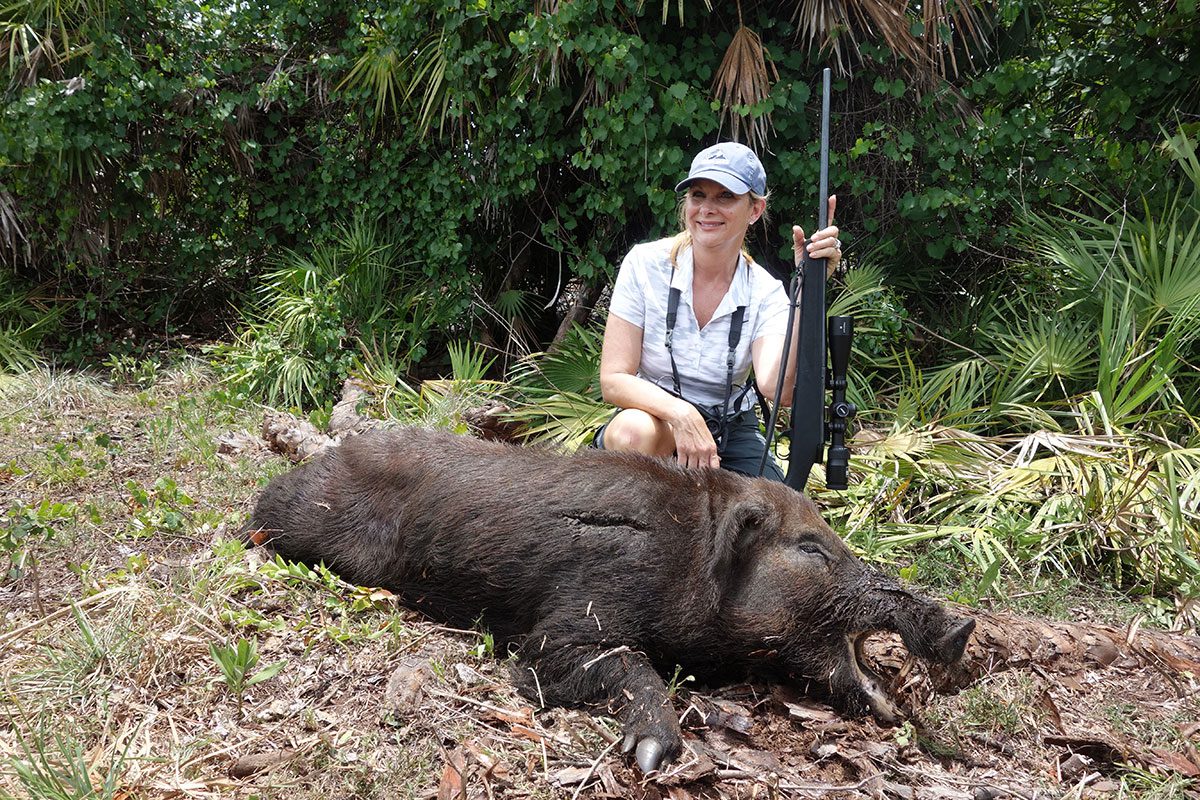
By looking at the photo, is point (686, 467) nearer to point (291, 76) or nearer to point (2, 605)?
point (2, 605)

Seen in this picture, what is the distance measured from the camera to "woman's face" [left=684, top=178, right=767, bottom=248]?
415 centimetres

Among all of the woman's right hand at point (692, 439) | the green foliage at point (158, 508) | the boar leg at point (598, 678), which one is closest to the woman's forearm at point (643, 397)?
the woman's right hand at point (692, 439)

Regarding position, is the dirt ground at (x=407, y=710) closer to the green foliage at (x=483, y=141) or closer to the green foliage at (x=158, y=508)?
the green foliage at (x=158, y=508)

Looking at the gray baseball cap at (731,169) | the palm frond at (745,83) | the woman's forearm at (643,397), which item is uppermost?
the palm frond at (745,83)

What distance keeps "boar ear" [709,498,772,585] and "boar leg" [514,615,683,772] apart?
0.41 m

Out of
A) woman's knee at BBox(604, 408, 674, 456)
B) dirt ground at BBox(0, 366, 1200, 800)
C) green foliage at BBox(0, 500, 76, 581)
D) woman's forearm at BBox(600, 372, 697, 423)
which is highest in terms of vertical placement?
woman's forearm at BBox(600, 372, 697, 423)

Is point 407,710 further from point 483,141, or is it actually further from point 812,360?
point 483,141

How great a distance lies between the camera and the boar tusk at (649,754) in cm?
284

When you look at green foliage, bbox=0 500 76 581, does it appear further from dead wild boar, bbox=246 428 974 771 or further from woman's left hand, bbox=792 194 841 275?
woman's left hand, bbox=792 194 841 275

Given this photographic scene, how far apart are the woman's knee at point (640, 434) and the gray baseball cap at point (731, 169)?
1.03m

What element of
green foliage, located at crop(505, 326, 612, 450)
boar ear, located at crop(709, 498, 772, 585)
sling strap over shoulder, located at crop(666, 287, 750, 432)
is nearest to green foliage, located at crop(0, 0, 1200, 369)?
green foliage, located at crop(505, 326, 612, 450)

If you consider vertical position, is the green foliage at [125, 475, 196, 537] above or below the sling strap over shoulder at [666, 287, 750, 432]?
below

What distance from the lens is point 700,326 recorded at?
444 cm

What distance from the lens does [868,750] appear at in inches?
121
